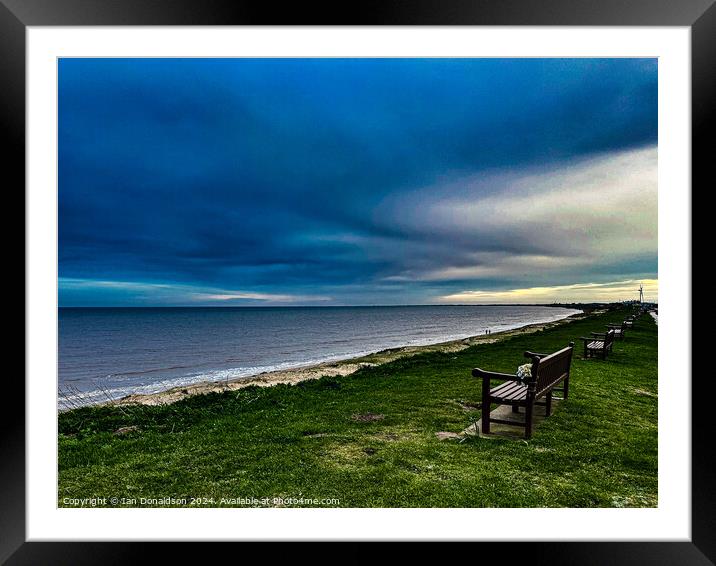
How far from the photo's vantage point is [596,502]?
2.30 m

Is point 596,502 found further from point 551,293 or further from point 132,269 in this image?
point 132,269

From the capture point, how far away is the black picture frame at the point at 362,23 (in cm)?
174

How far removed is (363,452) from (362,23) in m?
2.84

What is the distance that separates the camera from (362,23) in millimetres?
1760

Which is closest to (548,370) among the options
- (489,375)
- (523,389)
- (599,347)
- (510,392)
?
(523,389)

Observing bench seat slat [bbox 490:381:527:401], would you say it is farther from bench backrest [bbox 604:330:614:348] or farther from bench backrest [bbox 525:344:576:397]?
bench backrest [bbox 604:330:614:348]

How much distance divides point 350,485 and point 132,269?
125 feet

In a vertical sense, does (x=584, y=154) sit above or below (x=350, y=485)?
above

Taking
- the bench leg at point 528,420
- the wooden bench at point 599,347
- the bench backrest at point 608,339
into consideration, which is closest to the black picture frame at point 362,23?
the bench leg at point 528,420

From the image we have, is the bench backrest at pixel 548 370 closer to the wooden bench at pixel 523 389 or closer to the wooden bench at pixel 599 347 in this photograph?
the wooden bench at pixel 523 389

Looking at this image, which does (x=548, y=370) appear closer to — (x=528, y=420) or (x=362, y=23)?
(x=528, y=420)

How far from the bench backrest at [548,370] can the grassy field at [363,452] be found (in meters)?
0.38

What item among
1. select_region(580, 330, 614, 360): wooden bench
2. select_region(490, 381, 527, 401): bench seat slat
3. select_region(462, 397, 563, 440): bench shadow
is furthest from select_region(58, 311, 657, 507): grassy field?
select_region(580, 330, 614, 360): wooden bench

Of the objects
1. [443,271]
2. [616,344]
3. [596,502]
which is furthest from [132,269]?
[596,502]
